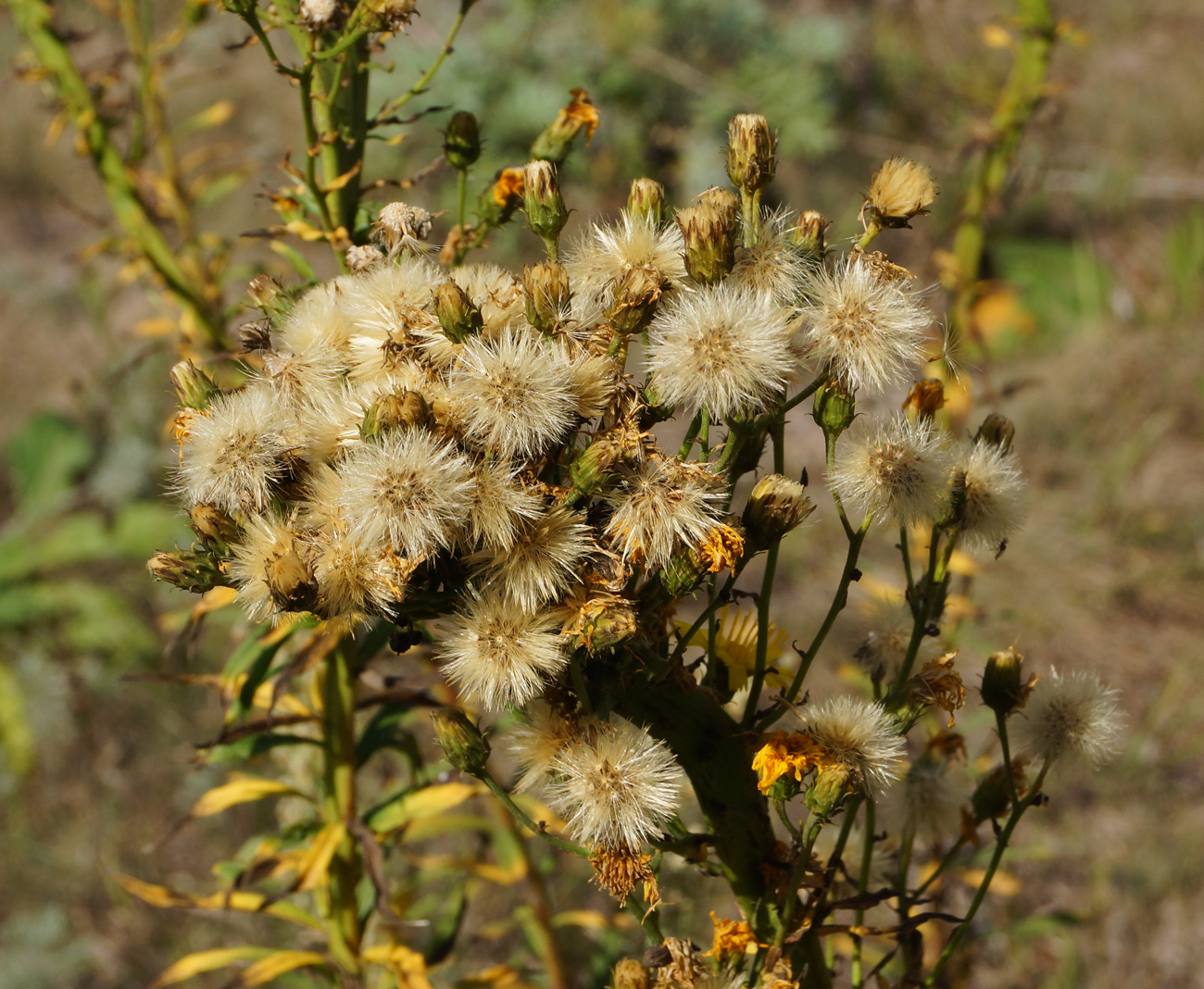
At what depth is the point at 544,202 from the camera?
3.98 feet

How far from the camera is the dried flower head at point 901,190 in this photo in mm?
1072

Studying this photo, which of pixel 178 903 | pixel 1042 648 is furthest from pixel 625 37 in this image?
Answer: pixel 178 903

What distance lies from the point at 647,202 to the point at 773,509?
1.35ft

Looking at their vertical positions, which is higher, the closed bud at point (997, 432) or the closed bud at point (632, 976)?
the closed bud at point (997, 432)

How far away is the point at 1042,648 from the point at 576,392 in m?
4.78

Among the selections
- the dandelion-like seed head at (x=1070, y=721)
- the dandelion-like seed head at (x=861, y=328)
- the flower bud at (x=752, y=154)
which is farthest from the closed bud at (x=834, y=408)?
the dandelion-like seed head at (x=1070, y=721)

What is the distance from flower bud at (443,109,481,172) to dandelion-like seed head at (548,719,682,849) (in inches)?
38.3

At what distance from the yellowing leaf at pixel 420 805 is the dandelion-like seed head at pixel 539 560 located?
934 mm

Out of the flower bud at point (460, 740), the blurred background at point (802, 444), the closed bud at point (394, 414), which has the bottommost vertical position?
the blurred background at point (802, 444)

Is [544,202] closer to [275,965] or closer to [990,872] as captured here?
[990,872]

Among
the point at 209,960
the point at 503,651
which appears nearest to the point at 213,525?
the point at 503,651

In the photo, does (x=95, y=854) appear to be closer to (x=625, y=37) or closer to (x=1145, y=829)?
(x=1145, y=829)

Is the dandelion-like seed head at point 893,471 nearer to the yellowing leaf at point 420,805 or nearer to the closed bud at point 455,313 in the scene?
the closed bud at point 455,313

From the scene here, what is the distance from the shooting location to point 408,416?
0.97 meters
